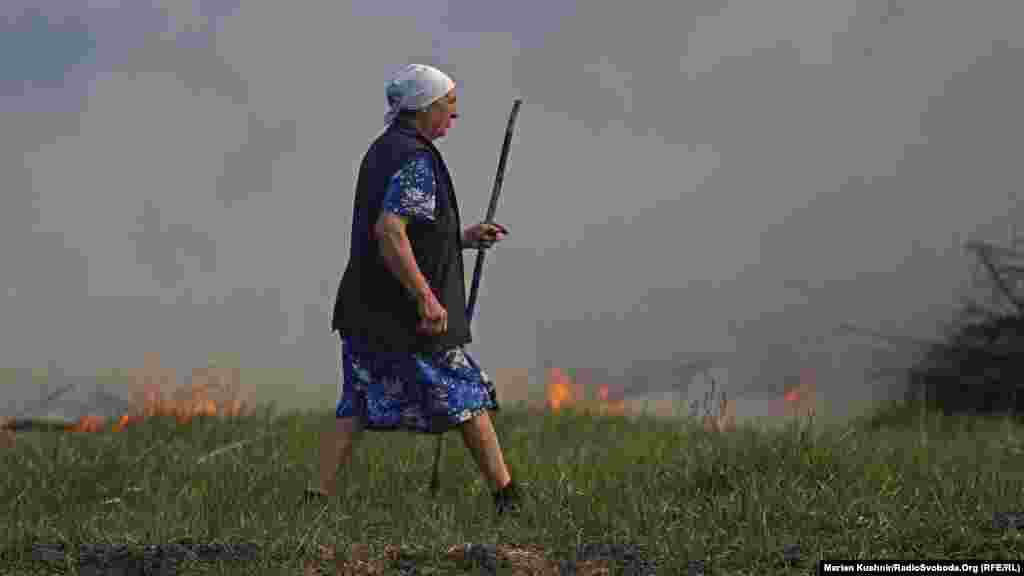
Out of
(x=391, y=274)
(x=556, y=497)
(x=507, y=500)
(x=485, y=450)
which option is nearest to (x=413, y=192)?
(x=391, y=274)

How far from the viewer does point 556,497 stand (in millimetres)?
6734

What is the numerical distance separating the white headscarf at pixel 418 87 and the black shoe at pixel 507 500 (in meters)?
1.89

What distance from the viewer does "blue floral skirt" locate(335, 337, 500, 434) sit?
6500 mm

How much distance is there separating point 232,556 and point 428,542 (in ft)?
2.68

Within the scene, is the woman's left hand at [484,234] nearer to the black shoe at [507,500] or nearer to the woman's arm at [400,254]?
the woman's arm at [400,254]

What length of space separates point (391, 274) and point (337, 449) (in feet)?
3.15

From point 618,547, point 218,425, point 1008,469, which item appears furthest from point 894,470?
point 218,425

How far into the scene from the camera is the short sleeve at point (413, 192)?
6.34 metres

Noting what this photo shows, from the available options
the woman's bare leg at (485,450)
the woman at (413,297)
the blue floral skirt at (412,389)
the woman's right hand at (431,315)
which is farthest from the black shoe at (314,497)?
the woman's right hand at (431,315)

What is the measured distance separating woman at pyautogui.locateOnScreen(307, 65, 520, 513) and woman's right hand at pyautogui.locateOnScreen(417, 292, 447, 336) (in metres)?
0.11

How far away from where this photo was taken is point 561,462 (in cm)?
820

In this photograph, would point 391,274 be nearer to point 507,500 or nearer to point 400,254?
point 400,254

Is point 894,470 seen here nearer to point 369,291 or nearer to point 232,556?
point 369,291

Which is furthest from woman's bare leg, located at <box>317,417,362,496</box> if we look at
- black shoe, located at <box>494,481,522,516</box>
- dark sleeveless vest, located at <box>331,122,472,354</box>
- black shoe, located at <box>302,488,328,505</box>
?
black shoe, located at <box>494,481,522,516</box>
